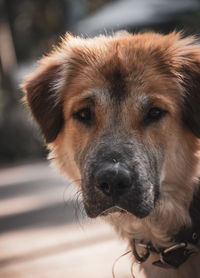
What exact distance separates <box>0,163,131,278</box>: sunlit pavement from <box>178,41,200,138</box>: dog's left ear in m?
1.17

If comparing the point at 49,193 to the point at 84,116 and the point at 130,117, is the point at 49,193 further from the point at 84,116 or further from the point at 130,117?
the point at 130,117

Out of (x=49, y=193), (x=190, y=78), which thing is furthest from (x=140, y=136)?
(x=49, y=193)

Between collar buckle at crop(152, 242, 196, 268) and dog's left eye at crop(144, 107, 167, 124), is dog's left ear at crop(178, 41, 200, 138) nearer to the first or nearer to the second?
dog's left eye at crop(144, 107, 167, 124)

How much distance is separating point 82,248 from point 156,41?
305cm

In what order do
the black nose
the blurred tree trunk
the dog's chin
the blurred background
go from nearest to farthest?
the black nose < the dog's chin < the blurred background < the blurred tree trunk

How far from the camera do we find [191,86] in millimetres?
3607

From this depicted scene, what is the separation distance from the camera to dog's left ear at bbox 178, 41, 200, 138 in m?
3.51

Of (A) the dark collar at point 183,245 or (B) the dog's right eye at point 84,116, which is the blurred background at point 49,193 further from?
(A) the dark collar at point 183,245

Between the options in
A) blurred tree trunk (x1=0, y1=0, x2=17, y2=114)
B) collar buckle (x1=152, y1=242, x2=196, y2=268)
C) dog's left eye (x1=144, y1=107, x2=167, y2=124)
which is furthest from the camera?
blurred tree trunk (x1=0, y1=0, x2=17, y2=114)

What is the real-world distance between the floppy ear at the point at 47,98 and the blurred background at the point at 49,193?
2.03 ft

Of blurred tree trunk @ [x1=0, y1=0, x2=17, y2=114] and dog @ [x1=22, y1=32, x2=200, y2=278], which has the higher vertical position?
dog @ [x1=22, y1=32, x2=200, y2=278]

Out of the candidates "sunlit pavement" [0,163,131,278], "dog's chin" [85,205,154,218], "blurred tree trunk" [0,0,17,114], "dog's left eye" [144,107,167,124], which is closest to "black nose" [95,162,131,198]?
"dog's chin" [85,205,154,218]

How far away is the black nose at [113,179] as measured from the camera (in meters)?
3.01

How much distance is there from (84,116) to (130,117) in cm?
40
